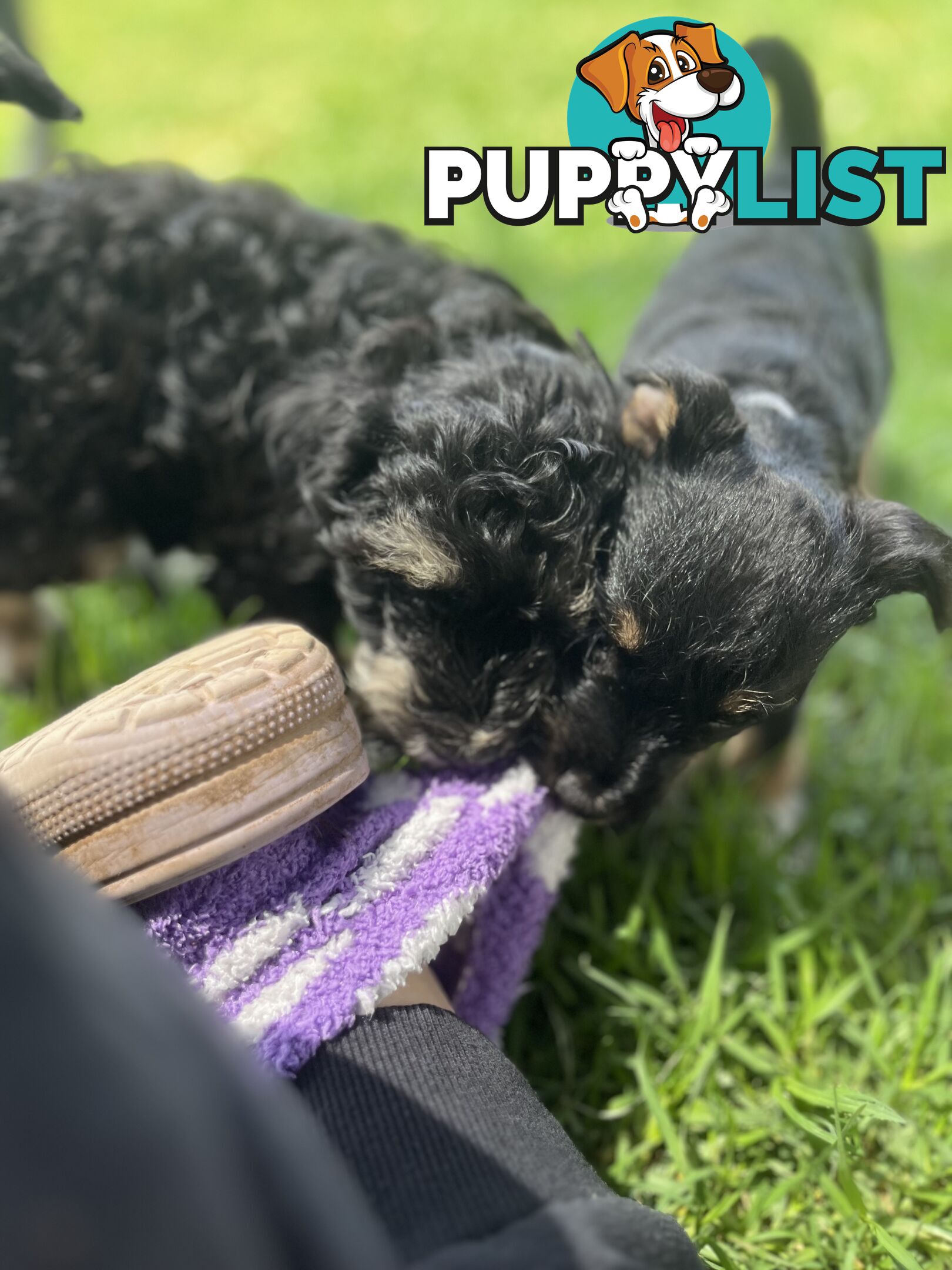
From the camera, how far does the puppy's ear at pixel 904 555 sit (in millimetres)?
1790

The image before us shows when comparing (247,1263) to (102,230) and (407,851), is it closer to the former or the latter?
(407,851)

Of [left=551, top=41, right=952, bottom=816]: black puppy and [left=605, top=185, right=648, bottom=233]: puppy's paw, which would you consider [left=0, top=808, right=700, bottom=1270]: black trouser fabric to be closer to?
[left=551, top=41, right=952, bottom=816]: black puppy

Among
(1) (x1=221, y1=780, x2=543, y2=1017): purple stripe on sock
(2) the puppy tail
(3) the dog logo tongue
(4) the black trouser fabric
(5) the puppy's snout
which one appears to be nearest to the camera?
(4) the black trouser fabric

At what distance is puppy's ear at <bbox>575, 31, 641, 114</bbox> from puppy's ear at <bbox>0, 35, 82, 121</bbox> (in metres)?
1.24

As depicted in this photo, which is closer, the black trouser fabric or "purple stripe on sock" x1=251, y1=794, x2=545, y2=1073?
the black trouser fabric

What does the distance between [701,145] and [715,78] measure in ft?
0.50

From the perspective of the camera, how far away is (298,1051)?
1.30 m

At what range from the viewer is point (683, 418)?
1.77 meters

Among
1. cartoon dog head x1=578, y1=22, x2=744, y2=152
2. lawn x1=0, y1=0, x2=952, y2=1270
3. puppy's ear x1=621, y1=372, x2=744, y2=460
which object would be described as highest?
cartoon dog head x1=578, y1=22, x2=744, y2=152

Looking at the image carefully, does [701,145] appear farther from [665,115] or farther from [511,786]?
[511,786]

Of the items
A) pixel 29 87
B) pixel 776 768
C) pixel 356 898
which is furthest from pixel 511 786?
pixel 29 87

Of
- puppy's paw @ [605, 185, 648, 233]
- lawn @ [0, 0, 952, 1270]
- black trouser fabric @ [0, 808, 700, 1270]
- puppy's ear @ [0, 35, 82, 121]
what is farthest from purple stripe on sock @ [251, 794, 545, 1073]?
puppy's paw @ [605, 185, 648, 233]

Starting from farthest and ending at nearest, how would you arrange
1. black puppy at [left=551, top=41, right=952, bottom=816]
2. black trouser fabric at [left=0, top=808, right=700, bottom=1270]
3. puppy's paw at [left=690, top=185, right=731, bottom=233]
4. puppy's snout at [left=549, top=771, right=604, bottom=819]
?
1. puppy's paw at [left=690, top=185, right=731, bottom=233]
2. puppy's snout at [left=549, top=771, right=604, bottom=819]
3. black puppy at [left=551, top=41, right=952, bottom=816]
4. black trouser fabric at [left=0, top=808, right=700, bottom=1270]

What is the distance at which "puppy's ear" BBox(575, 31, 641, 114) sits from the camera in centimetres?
252
